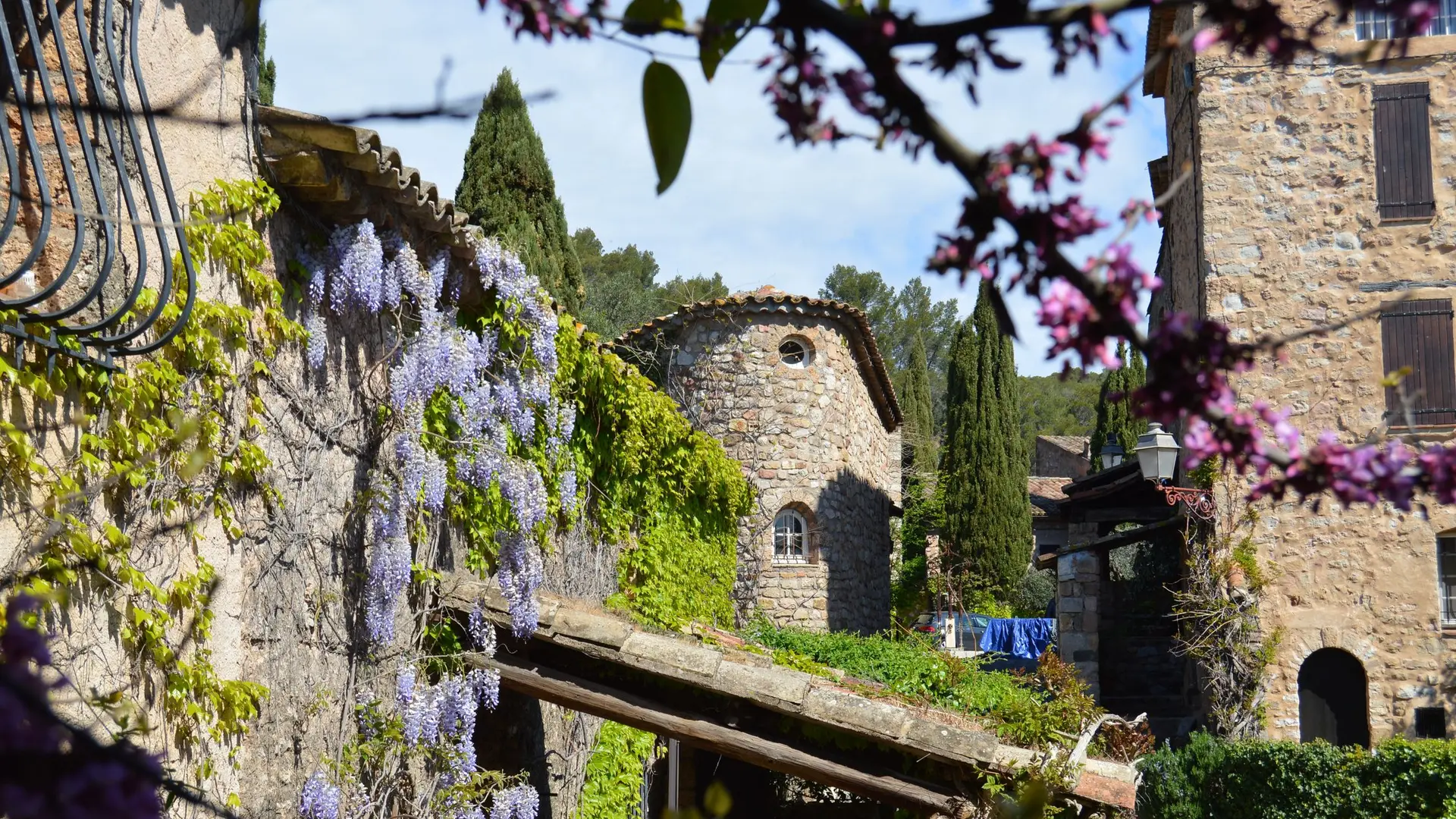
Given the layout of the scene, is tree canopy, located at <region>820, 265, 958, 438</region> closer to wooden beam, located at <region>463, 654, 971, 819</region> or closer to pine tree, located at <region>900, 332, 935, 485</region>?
pine tree, located at <region>900, 332, 935, 485</region>

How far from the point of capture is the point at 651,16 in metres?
1.28

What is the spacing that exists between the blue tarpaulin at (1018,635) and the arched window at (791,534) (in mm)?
5390

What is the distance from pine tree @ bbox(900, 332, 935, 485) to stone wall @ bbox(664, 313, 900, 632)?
384 inches

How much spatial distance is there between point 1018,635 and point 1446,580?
7995mm

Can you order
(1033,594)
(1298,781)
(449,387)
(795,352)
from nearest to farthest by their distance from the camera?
(449,387) < (1298,781) < (795,352) < (1033,594)

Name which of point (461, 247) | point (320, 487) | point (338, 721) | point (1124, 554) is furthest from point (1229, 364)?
point (1124, 554)

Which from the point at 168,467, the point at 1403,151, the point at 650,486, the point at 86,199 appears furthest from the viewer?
the point at 1403,151

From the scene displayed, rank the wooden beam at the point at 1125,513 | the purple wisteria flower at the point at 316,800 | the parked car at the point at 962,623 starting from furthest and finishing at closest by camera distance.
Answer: the parked car at the point at 962,623, the wooden beam at the point at 1125,513, the purple wisteria flower at the point at 316,800

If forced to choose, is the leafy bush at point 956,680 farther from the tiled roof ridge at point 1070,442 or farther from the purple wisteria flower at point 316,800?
the tiled roof ridge at point 1070,442

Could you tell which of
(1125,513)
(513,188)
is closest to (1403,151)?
(1125,513)

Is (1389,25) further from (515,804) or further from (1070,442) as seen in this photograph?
(1070,442)

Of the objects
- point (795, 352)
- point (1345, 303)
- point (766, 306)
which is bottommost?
point (795, 352)

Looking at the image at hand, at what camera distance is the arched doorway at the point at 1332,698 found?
11859 millimetres

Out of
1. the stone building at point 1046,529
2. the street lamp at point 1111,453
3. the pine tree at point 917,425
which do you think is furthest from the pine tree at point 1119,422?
the pine tree at point 917,425
